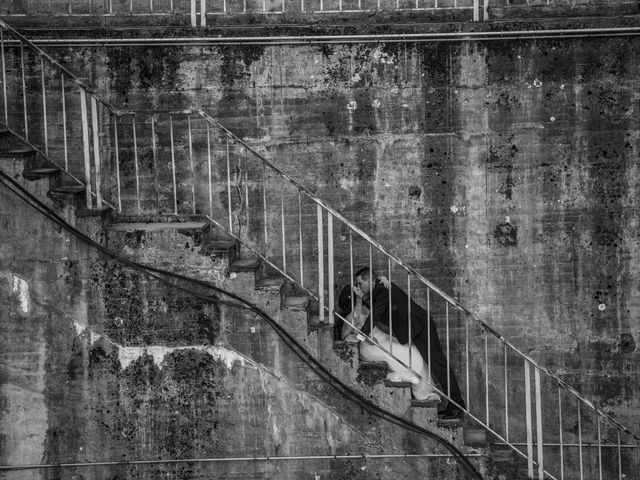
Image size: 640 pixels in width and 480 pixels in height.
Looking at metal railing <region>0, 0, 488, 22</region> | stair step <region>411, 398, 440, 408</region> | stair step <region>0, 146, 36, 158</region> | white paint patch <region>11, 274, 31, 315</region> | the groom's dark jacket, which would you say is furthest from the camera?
metal railing <region>0, 0, 488, 22</region>

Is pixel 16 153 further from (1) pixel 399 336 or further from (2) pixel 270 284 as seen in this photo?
(1) pixel 399 336

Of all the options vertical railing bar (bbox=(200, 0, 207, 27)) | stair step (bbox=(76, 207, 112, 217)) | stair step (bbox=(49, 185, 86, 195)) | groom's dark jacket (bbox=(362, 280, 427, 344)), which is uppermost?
vertical railing bar (bbox=(200, 0, 207, 27))

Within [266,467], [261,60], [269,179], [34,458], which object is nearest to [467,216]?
[269,179]

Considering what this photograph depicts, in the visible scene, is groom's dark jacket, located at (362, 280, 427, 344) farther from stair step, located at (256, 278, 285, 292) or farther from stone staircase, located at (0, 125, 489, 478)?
stair step, located at (256, 278, 285, 292)

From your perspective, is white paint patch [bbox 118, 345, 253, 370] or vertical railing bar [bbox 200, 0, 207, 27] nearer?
white paint patch [bbox 118, 345, 253, 370]

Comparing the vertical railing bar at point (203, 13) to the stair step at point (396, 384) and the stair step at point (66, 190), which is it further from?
the stair step at point (396, 384)

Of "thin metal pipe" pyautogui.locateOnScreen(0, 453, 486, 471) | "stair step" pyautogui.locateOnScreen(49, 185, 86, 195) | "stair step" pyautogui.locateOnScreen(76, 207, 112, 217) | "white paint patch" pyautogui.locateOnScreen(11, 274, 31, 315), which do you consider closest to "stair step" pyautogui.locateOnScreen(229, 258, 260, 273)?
"stair step" pyautogui.locateOnScreen(76, 207, 112, 217)
